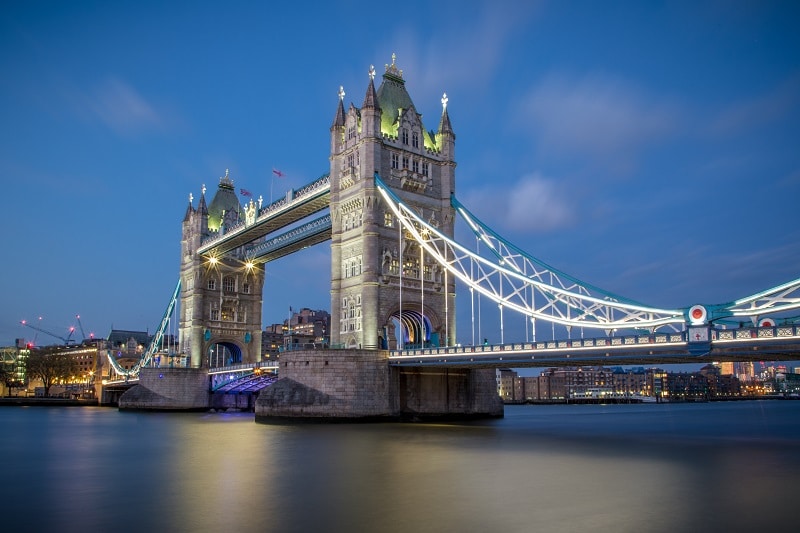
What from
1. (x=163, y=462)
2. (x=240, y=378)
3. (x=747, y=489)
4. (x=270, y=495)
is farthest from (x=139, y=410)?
(x=747, y=489)

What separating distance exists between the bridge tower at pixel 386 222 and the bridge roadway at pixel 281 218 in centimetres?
418

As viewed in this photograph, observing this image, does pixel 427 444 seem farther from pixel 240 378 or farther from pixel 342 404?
pixel 240 378

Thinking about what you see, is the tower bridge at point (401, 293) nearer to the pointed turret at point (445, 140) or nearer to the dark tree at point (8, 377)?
the pointed turret at point (445, 140)

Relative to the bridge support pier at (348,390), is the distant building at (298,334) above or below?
above

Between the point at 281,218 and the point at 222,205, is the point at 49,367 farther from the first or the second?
the point at 281,218

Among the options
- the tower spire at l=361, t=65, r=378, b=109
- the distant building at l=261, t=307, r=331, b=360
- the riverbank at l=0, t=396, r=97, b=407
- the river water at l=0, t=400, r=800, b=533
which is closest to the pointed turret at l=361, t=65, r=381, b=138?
the tower spire at l=361, t=65, r=378, b=109

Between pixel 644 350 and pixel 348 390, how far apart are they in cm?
1939

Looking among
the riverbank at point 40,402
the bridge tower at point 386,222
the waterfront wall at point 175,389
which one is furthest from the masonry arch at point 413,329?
the riverbank at point 40,402

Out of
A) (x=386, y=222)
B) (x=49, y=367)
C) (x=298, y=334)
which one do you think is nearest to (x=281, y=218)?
(x=386, y=222)

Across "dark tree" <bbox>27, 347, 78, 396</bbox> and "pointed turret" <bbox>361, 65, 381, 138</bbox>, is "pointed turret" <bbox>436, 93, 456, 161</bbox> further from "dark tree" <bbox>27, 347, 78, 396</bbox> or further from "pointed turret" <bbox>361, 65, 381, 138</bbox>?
"dark tree" <bbox>27, 347, 78, 396</bbox>

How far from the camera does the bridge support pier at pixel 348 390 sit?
45.7 meters

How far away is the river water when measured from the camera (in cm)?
1631

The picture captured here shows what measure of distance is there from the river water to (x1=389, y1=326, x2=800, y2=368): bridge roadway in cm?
420

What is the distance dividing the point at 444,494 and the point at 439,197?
37.6m
